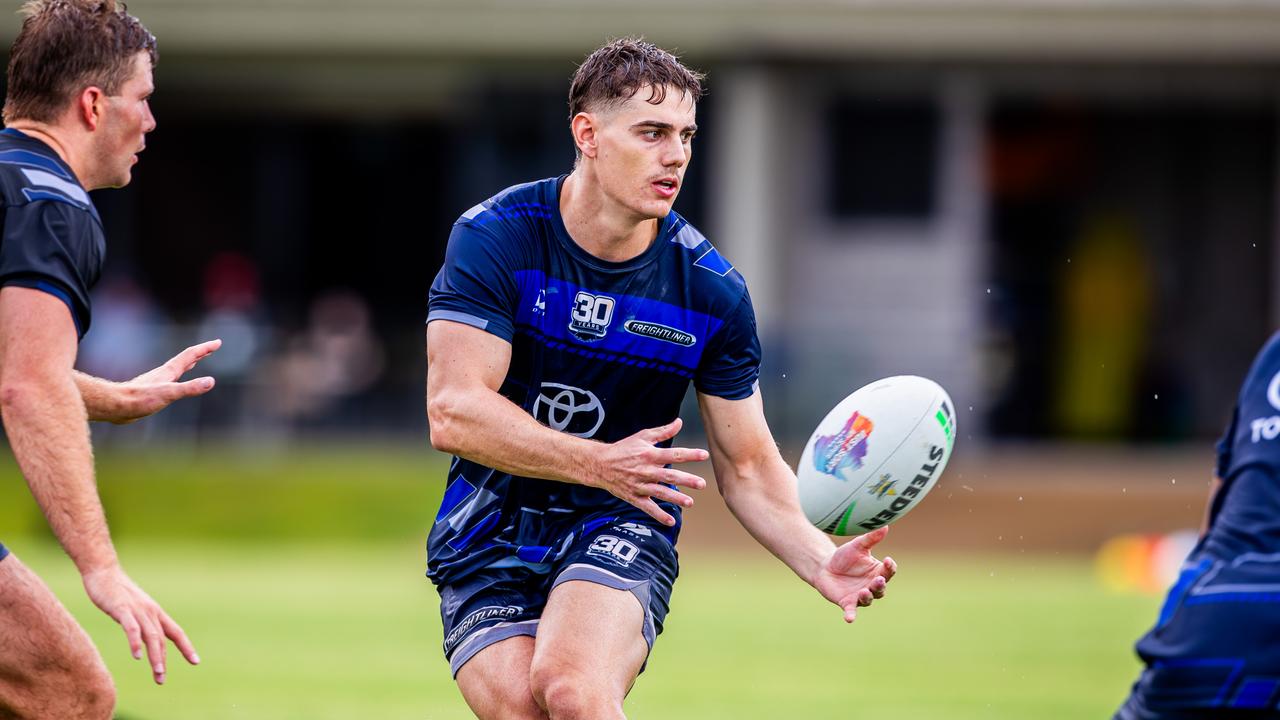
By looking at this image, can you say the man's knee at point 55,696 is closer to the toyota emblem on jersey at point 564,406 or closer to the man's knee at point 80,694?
the man's knee at point 80,694

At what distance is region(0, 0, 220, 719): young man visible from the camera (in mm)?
4863

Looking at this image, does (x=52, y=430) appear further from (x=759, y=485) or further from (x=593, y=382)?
(x=759, y=485)

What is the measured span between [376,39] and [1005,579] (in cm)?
1114

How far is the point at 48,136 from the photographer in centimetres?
529

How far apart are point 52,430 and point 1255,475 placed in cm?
325

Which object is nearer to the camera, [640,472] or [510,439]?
[640,472]

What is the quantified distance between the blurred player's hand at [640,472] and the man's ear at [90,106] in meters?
1.88

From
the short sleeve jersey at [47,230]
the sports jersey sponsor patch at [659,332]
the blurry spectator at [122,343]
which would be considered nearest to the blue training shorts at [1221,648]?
the sports jersey sponsor patch at [659,332]

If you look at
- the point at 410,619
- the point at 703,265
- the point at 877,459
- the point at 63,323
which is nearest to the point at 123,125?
the point at 63,323

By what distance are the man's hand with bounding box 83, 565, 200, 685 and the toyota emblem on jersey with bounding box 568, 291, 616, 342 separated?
1649 mm

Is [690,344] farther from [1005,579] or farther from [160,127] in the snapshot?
[160,127]

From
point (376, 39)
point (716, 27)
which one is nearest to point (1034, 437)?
point (716, 27)

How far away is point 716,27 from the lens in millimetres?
22000

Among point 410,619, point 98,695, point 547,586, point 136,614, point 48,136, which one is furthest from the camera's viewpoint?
point 410,619
